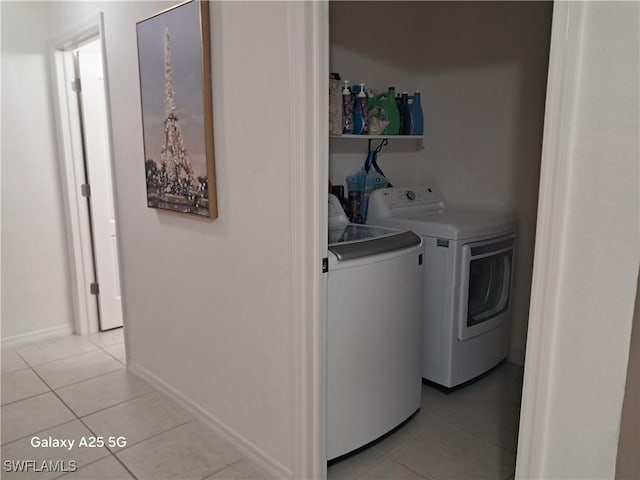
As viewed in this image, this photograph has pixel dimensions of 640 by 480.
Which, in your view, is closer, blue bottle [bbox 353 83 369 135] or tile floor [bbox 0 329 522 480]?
tile floor [bbox 0 329 522 480]

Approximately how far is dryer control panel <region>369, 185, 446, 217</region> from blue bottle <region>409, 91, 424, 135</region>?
0.37 meters

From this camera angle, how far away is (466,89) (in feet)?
10.3

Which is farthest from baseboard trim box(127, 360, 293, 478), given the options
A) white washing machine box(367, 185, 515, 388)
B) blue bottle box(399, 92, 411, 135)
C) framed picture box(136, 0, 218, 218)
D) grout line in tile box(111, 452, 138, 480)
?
blue bottle box(399, 92, 411, 135)

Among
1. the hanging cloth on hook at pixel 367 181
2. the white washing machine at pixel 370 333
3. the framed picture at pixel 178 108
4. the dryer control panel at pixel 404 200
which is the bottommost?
the white washing machine at pixel 370 333

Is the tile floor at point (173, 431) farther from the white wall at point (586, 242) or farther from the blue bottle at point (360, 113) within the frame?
the blue bottle at point (360, 113)

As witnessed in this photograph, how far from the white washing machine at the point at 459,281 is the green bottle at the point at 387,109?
1.23ft

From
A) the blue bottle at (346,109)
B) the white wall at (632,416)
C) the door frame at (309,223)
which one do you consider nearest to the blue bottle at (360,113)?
the blue bottle at (346,109)

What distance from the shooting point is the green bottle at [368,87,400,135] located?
2.82 metres

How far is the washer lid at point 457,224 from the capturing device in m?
2.51

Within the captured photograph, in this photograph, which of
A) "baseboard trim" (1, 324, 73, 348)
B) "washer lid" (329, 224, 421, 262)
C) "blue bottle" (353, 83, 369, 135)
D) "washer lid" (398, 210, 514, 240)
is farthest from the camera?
"baseboard trim" (1, 324, 73, 348)

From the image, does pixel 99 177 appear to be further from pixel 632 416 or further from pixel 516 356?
pixel 632 416

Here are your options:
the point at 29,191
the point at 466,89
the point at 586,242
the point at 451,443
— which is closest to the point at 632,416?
the point at 586,242

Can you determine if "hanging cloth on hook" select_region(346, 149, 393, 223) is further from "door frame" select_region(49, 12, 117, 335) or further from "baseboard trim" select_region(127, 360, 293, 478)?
"door frame" select_region(49, 12, 117, 335)

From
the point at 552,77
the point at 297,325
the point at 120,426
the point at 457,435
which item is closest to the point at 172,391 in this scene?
the point at 120,426
